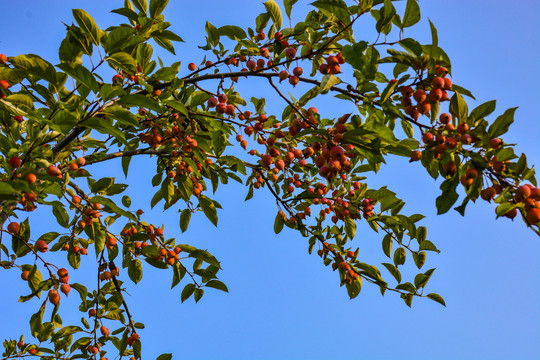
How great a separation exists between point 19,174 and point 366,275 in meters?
3.00

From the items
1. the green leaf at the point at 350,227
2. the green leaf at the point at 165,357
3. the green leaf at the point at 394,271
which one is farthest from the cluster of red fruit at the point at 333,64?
the green leaf at the point at 165,357

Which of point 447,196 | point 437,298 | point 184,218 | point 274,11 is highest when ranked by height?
point 274,11

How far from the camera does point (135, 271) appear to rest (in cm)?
349

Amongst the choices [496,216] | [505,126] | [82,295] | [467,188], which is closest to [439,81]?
[505,126]

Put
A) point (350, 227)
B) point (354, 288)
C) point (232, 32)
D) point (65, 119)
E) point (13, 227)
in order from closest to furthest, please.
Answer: point (65, 119) < point (13, 227) < point (232, 32) < point (354, 288) < point (350, 227)

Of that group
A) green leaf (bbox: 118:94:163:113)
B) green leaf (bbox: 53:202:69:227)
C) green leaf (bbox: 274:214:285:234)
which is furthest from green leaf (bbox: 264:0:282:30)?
green leaf (bbox: 53:202:69:227)

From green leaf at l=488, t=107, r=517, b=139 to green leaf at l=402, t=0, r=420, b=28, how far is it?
683 mm

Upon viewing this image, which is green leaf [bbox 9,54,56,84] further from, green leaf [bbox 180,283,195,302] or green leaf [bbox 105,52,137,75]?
green leaf [bbox 180,283,195,302]

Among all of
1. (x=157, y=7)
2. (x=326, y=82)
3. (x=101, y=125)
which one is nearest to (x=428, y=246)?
(x=326, y=82)

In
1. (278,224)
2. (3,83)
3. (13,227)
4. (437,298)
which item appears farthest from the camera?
(278,224)

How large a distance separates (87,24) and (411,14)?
1.90 metres

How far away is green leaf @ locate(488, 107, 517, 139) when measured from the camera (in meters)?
1.71

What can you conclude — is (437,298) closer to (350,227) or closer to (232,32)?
(350,227)

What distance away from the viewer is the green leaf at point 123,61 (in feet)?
7.38
